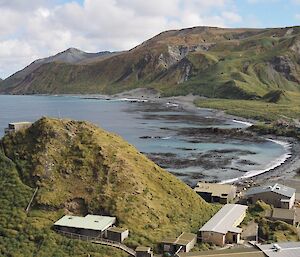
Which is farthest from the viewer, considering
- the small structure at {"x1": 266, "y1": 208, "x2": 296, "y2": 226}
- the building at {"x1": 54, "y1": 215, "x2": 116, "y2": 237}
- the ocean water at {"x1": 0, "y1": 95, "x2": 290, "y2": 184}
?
the ocean water at {"x1": 0, "y1": 95, "x2": 290, "y2": 184}

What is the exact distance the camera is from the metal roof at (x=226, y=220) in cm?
3862

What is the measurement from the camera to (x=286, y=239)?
3962 centimetres

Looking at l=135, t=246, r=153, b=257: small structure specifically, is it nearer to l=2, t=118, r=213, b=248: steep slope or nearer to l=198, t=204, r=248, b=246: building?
l=2, t=118, r=213, b=248: steep slope

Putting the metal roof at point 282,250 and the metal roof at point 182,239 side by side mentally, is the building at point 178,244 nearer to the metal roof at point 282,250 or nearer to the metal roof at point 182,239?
the metal roof at point 182,239

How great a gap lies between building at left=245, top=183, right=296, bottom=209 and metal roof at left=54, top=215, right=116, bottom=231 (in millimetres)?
20408

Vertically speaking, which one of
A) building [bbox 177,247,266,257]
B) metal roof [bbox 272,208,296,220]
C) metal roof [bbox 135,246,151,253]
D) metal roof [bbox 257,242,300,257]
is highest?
metal roof [bbox 257,242,300,257]

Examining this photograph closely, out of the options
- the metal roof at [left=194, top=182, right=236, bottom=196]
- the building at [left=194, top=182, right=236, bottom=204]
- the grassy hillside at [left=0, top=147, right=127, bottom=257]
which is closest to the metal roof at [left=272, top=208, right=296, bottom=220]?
the building at [left=194, top=182, right=236, bottom=204]

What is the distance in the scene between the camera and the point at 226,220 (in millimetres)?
40969

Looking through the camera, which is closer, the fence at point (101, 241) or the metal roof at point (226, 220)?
the fence at point (101, 241)

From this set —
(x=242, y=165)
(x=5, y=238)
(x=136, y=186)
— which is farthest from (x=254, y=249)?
(x=242, y=165)

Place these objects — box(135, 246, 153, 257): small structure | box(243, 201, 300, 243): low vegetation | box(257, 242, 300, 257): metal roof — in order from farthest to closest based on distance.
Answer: box(243, 201, 300, 243): low vegetation
box(135, 246, 153, 257): small structure
box(257, 242, 300, 257): metal roof

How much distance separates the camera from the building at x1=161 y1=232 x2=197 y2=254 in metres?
35.5

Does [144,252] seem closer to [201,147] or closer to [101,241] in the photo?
[101,241]

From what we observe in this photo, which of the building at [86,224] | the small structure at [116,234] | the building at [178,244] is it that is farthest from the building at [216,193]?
the small structure at [116,234]
